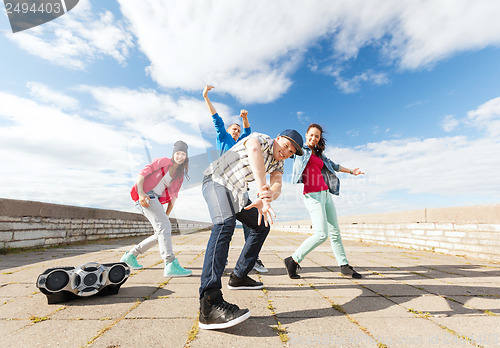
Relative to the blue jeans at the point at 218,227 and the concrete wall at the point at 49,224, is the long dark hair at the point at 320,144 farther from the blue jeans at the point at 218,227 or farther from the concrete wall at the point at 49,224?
the concrete wall at the point at 49,224

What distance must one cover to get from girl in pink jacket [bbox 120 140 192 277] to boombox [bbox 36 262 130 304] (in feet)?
2.70

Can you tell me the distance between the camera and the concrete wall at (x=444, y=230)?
498 cm

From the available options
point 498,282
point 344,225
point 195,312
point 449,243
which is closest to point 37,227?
point 195,312

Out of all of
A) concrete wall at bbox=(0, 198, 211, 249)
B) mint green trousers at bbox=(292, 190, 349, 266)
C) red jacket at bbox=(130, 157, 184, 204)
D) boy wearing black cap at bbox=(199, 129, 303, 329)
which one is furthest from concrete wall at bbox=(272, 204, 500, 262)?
concrete wall at bbox=(0, 198, 211, 249)

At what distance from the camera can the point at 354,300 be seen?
2.51 meters

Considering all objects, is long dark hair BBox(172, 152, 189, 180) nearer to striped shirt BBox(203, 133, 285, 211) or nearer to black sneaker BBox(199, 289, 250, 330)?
striped shirt BBox(203, 133, 285, 211)

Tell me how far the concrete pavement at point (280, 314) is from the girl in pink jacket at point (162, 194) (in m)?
0.28

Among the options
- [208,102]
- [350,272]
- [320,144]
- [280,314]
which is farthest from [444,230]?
[208,102]

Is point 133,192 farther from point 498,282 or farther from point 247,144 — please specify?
point 498,282

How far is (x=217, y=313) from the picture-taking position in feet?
6.04

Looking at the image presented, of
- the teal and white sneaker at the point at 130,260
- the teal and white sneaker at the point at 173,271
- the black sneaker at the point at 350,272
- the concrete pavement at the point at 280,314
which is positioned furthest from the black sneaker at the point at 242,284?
Result: the teal and white sneaker at the point at 130,260

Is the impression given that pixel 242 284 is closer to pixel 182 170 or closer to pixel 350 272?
pixel 350 272

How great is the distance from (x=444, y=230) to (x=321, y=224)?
173 inches

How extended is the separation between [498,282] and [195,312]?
371 centimetres
